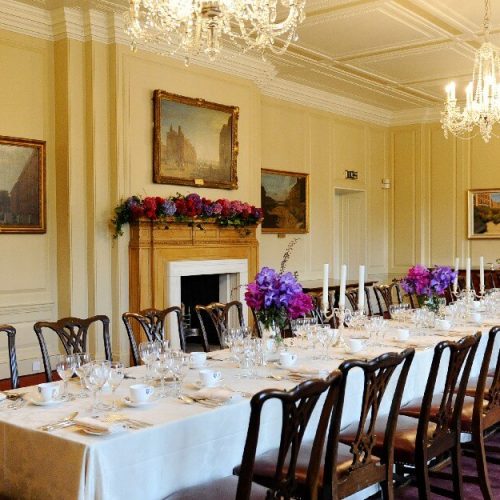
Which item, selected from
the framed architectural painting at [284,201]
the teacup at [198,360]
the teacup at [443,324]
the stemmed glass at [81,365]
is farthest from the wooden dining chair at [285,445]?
the framed architectural painting at [284,201]

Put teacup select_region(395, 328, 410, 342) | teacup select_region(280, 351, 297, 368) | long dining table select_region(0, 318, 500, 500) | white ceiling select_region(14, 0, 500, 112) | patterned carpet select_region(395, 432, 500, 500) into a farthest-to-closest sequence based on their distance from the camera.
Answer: white ceiling select_region(14, 0, 500, 112) → teacup select_region(395, 328, 410, 342) → patterned carpet select_region(395, 432, 500, 500) → teacup select_region(280, 351, 297, 368) → long dining table select_region(0, 318, 500, 500)

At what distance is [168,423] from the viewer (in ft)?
8.82

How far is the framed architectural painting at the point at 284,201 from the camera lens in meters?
9.92

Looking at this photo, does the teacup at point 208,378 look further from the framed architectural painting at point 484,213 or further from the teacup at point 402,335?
the framed architectural painting at point 484,213

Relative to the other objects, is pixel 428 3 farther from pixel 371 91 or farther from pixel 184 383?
pixel 184 383

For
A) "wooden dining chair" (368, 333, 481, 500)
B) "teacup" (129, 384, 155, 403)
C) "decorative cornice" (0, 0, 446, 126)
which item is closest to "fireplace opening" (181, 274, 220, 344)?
"decorative cornice" (0, 0, 446, 126)

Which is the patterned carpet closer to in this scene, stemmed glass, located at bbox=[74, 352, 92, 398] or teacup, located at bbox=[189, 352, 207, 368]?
teacup, located at bbox=[189, 352, 207, 368]

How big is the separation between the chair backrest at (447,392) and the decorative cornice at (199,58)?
16.3ft

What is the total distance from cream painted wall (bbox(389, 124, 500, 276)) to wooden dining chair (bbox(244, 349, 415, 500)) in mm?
9120

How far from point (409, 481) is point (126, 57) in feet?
16.9

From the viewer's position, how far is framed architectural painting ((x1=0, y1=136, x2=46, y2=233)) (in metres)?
6.73

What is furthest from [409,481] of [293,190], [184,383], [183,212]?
[293,190]

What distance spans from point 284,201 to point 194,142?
8.23 ft

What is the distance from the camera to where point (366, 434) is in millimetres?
3107
